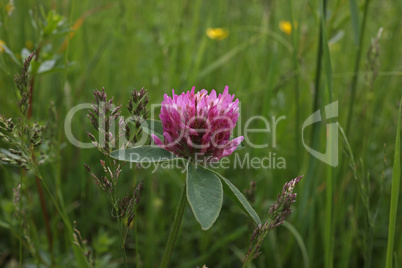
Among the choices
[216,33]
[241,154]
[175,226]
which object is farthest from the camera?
[216,33]

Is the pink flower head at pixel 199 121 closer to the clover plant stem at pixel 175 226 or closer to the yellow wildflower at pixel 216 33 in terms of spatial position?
the clover plant stem at pixel 175 226

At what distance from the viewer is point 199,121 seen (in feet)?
2.54

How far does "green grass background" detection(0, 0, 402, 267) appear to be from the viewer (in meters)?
1.26

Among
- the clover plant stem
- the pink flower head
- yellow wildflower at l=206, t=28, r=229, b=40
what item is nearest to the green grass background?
yellow wildflower at l=206, t=28, r=229, b=40

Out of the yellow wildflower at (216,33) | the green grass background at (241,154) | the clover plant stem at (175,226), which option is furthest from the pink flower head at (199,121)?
the yellow wildflower at (216,33)

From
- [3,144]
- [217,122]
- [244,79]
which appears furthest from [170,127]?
[244,79]

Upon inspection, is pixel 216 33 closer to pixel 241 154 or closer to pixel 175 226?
pixel 241 154

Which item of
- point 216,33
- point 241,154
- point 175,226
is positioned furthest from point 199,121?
point 216,33

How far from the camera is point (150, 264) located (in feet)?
4.56

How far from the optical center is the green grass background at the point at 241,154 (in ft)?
4.14

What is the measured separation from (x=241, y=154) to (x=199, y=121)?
3.45 feet

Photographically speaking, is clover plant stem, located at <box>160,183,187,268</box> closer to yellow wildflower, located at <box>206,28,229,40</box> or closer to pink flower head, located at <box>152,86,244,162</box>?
pink flower head, located at <box>152,86,244,162</box>

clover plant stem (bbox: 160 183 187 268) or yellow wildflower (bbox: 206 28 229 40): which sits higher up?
yellow wildflower (bbox: 206 28 229 40)

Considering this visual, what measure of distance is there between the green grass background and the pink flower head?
406 millimetres
